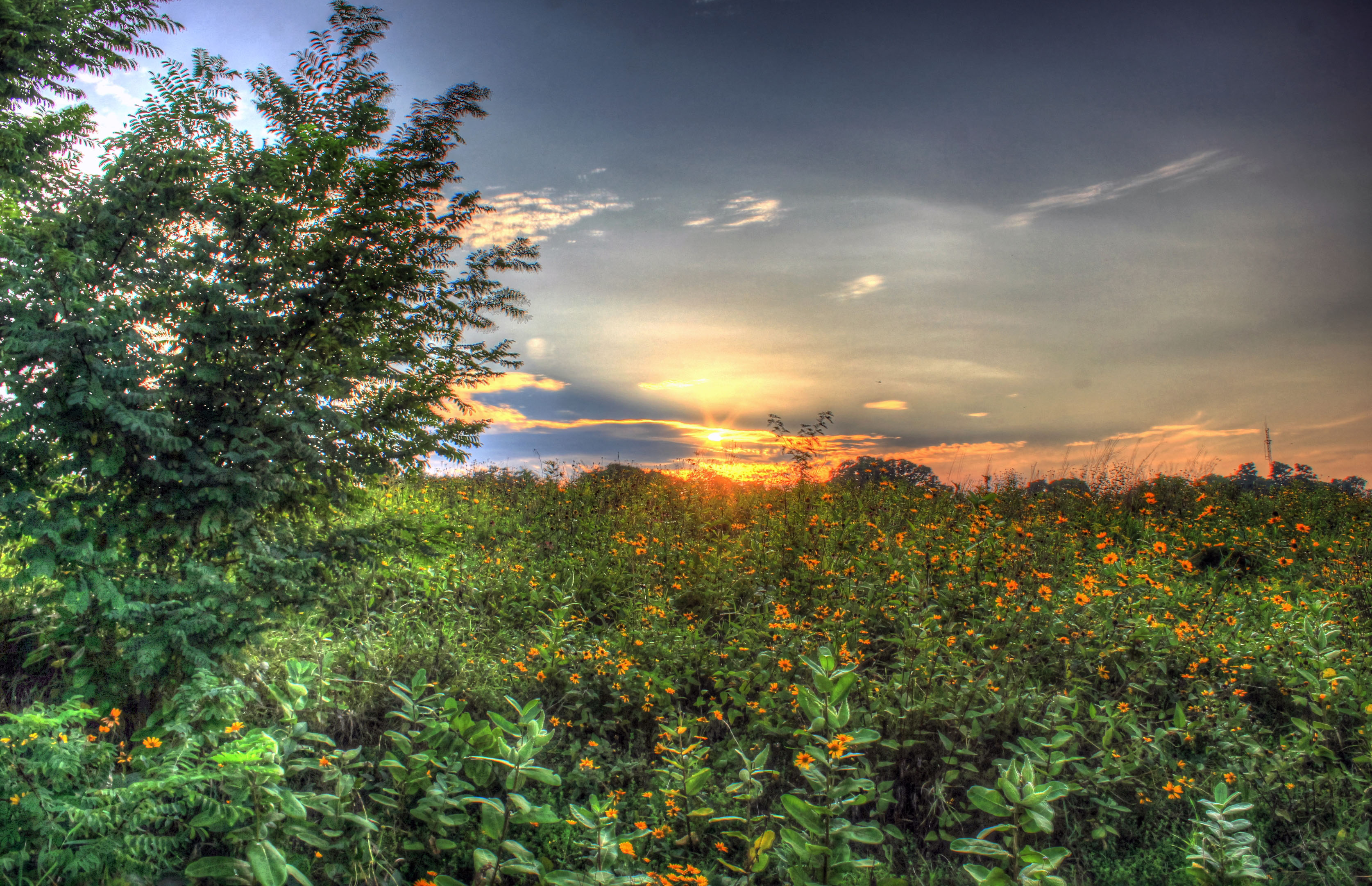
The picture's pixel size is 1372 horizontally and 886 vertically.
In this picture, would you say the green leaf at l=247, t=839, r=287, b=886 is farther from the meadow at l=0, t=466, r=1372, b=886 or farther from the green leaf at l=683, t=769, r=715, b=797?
the green leaf at l=683, t=769, r=715, b=797

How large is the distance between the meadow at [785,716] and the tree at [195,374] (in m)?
0.44

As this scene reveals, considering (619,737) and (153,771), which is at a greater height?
(153,771)

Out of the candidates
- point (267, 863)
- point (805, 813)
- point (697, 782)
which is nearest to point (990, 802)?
point (805, 813)

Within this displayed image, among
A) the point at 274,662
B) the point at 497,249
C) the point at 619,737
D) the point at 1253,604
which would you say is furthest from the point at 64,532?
the point at 1253,604

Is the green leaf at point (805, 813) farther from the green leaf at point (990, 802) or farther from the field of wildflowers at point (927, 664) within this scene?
the green leaf at point (990, 802)

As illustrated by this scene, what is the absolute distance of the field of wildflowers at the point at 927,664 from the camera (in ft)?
9.94

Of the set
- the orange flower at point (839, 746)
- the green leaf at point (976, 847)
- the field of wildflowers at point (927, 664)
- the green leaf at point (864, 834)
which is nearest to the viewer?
the green leaf at point (976, 847)

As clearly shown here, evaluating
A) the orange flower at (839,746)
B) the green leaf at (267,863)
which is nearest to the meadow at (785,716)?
the orange flower at (839,746)

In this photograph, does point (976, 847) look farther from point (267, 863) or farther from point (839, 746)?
point (267, 863)

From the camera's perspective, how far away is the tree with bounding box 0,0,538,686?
3.10 m

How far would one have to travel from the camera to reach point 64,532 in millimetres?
3135

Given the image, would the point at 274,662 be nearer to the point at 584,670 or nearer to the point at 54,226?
the point at 584,670

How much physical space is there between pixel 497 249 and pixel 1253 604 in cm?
728

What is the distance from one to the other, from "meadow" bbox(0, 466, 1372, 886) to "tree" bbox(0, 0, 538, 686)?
0.44 m
